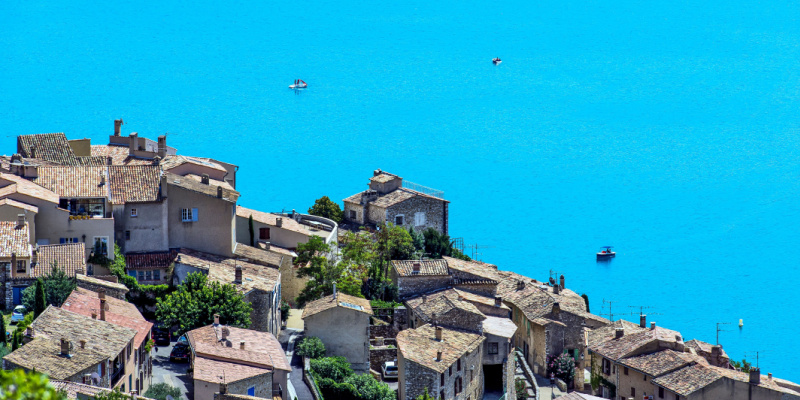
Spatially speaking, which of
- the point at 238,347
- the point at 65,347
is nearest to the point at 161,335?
the point at 238,347

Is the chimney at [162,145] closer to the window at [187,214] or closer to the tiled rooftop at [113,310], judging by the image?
the window at [187,214]

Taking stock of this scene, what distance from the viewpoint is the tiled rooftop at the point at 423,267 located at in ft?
198

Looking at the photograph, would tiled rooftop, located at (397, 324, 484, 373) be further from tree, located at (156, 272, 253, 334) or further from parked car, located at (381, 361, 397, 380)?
tree, located at (156, 272, 253, 334)

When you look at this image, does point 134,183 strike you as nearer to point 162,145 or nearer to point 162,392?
point 162,145

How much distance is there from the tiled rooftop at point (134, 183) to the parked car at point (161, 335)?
712 cm

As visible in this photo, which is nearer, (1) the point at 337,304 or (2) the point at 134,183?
(1) the point at 337,304

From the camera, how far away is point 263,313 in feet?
173

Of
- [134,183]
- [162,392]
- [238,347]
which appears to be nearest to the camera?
[162,392]

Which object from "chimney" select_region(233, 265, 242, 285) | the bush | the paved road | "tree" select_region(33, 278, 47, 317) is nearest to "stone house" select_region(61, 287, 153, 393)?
the paved road

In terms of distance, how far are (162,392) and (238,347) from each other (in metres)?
3.73

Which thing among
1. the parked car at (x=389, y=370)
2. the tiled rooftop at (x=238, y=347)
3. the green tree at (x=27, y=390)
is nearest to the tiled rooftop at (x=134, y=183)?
the tiled rooftop at (x=238, y=347)

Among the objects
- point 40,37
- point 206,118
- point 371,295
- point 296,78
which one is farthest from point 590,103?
point 371,295

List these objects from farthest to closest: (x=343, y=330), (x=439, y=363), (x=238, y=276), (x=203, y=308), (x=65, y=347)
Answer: (x=238, y=276) → (x=343, y=330) → (x=439, y=363) → (x=203, y=308) → (x=65, y=347)

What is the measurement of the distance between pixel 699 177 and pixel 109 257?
67.1m
